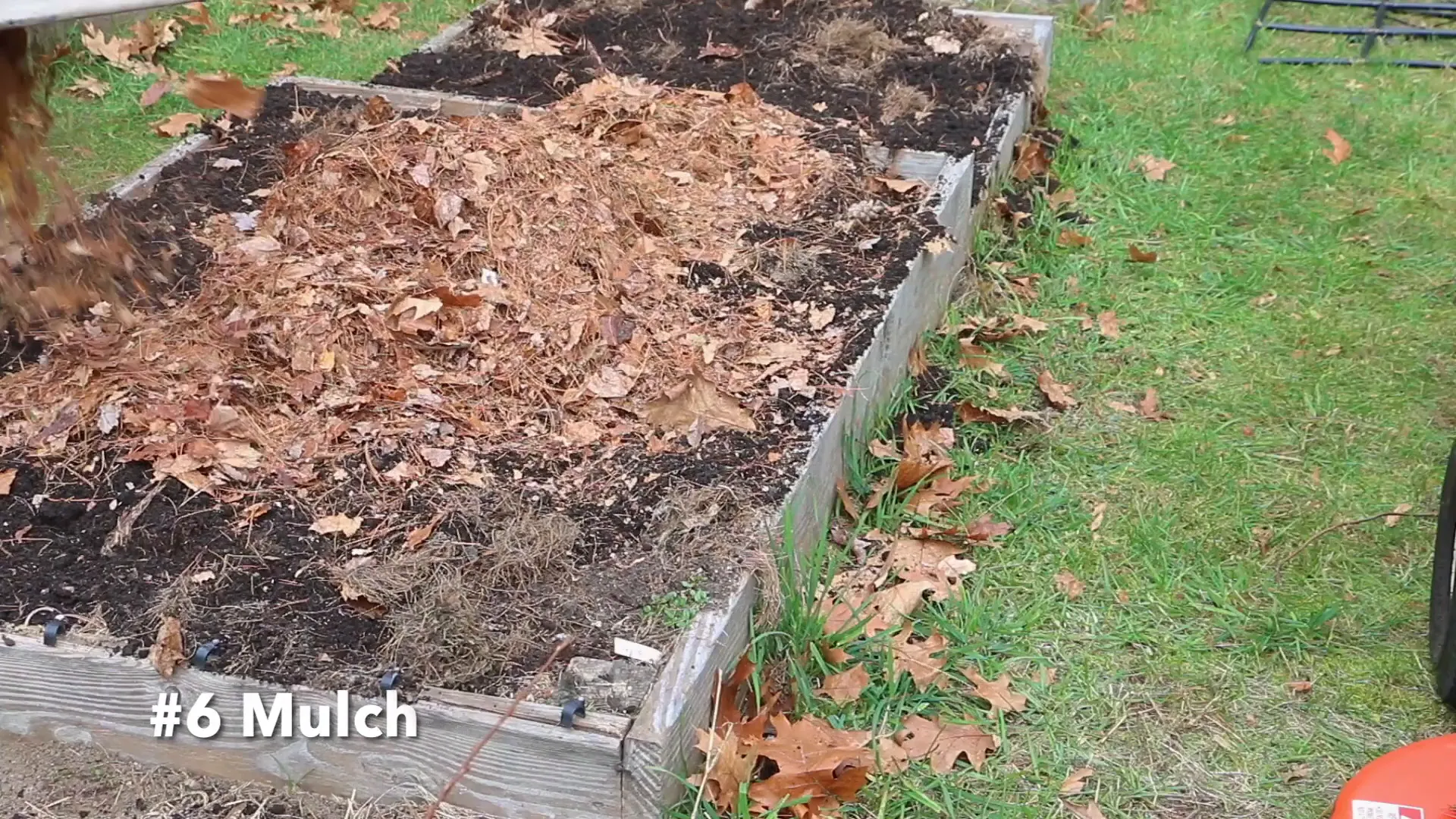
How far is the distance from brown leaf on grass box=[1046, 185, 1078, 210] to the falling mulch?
3.65ft

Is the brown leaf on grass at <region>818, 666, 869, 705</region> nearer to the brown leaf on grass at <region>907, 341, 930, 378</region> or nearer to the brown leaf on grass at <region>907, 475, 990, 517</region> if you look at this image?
the brown leaf on grass at <region>907, 475, 990, 517</region>

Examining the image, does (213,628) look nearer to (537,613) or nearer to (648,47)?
(537,613)

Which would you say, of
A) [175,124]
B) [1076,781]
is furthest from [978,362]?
[175,124]

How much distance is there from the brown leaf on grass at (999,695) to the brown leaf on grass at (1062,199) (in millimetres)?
2782

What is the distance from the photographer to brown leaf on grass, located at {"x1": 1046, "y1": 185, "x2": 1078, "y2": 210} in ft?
17.2

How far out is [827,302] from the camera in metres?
3.84

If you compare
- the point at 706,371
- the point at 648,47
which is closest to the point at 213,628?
the point at 706,371

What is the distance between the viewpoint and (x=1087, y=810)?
272 cm

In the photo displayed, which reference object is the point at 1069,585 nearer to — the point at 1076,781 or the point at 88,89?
the point at 1076,781

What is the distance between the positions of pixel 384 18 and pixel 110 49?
4.38 ft

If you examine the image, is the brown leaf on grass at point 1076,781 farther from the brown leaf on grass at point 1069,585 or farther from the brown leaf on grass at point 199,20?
the brown leaf on grass at point 199,20

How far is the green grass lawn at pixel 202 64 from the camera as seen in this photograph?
5.15 meters

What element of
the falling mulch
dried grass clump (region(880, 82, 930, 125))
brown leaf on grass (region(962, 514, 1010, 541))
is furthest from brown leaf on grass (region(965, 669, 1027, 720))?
dried grass clump (region(880, 82, 930, 125))

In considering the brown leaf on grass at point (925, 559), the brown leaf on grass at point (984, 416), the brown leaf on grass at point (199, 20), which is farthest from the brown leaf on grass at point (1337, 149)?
the brown leaf on grass at point (199, 20)
